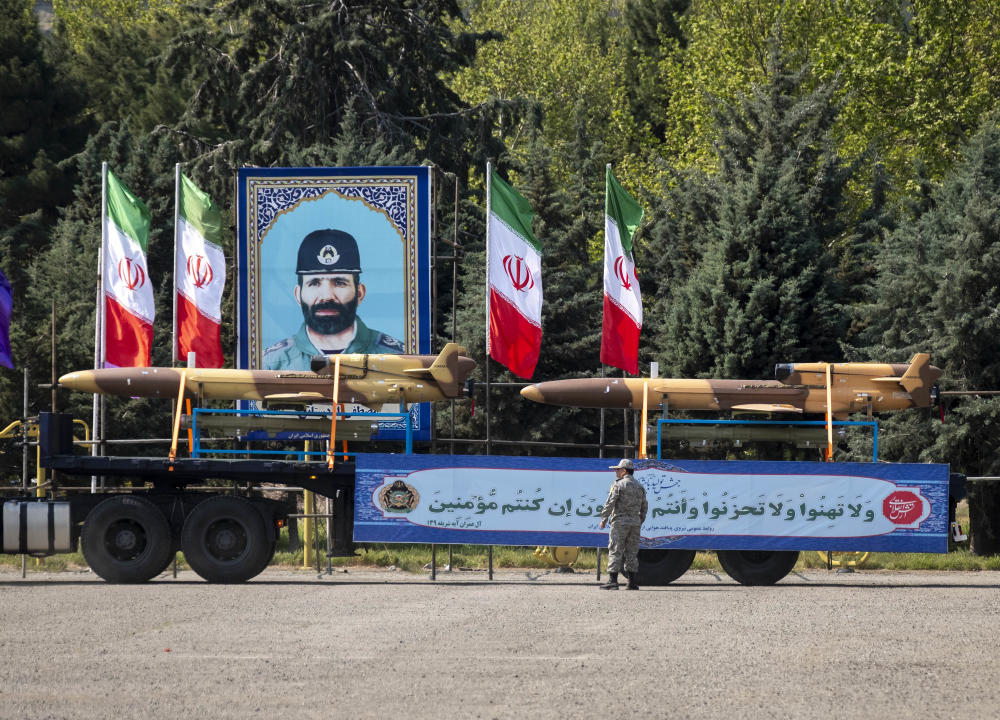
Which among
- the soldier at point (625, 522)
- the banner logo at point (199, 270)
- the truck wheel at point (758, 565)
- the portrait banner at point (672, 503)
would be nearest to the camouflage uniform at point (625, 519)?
the soldier at point (625, 522)

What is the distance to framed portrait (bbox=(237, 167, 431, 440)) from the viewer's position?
25.8m

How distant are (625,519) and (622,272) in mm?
6800

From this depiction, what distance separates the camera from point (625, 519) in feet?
62.7

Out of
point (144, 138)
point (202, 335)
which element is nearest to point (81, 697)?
point (202, 335)

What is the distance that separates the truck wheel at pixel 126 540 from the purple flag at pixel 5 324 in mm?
5018

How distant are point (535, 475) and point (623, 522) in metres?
2.03

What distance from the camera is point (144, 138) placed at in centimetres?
4666

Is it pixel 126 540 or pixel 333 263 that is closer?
pixel 126 540

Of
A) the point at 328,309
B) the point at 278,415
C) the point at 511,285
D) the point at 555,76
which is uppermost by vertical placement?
the point at 555,76

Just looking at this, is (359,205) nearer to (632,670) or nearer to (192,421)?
(192,421)

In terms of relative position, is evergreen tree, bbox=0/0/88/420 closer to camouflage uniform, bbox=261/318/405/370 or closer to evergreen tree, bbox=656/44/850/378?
evergreen tree, bbox=656/44/850/378

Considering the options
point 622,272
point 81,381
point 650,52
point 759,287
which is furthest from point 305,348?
point 650,52

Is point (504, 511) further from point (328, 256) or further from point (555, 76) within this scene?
point (555, 76)

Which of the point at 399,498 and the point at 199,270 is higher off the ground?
the point at 199,270
